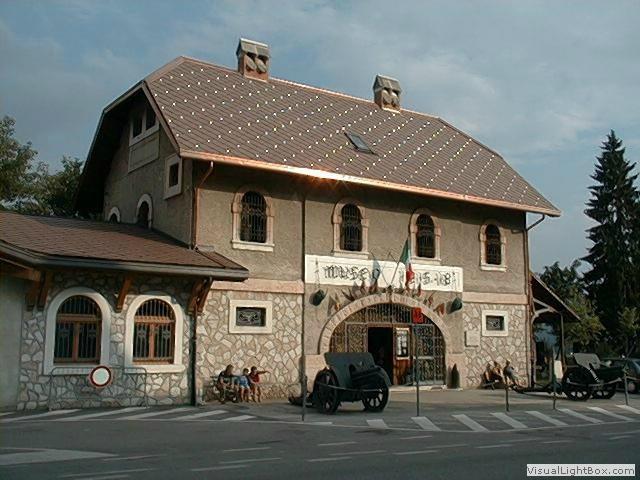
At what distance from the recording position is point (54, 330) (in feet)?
53.4

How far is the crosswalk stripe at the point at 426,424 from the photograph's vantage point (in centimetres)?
1358

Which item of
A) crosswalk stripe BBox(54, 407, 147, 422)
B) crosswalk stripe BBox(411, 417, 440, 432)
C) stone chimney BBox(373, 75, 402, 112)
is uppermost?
stone chimney BBox(373, 75, 402, 112)

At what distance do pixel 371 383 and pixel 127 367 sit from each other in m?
5.34

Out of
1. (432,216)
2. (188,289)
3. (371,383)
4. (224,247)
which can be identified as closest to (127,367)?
(188,289)

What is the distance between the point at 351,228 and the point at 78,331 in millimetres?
7969

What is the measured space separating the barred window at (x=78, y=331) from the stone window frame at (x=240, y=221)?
3948mm

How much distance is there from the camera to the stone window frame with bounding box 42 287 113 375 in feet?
53.0

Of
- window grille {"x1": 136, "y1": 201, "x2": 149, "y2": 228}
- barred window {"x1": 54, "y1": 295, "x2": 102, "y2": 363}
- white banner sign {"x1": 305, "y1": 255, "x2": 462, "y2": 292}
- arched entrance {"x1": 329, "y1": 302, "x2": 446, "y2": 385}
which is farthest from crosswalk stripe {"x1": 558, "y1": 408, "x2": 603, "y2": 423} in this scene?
window grille {"x1": 136, "y1": 201, "x2": 149, "y2": 228}

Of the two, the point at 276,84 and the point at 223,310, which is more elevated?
the point at 276,84

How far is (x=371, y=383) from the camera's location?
53.4ft

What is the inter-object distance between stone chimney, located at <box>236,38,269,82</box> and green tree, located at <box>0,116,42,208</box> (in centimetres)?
1147

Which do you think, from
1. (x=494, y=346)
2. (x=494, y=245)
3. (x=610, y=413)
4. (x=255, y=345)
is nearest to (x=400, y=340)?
(x=494, y=346)

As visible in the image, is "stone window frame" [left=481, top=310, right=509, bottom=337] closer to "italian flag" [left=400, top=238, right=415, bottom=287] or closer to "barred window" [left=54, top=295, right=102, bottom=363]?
"italian flag" [left=400, top=238, right=415, bottom=287]

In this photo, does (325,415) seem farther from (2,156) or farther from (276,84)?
(2,156)
